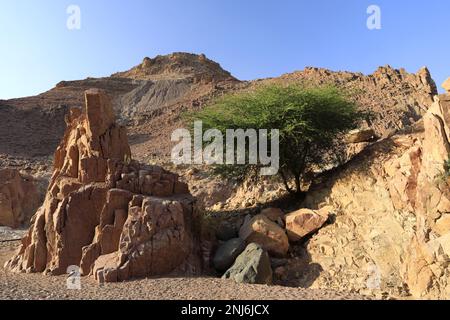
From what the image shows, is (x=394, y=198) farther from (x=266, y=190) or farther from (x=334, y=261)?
(x=266, y=190)

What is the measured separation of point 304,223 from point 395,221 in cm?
194

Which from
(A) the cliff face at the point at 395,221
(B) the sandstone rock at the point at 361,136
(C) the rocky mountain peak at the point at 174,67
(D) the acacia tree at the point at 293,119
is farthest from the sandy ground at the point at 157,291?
(C) the rocky mountain peak at the point at 174,67

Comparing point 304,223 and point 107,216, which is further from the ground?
point 107,216

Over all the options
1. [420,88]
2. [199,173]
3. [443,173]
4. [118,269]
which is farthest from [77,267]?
[420,88]

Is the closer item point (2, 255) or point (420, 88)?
point (2, 255)

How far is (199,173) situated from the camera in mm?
20359

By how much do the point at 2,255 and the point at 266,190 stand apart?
7.73m

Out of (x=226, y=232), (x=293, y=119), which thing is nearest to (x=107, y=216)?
(x=226, y=232)

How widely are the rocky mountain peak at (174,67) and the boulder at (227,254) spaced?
50.5 m

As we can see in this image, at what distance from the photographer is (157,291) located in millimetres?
7066

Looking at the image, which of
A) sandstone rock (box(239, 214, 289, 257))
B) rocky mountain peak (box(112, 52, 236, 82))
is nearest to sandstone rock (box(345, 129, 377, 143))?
sandstone rock (box(239, 214, 289, 257))

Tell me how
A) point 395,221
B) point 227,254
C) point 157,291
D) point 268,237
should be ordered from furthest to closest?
point 268,237, point 227,254, point 395,221, point 157,291

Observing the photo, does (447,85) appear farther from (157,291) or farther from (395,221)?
(157,291)
